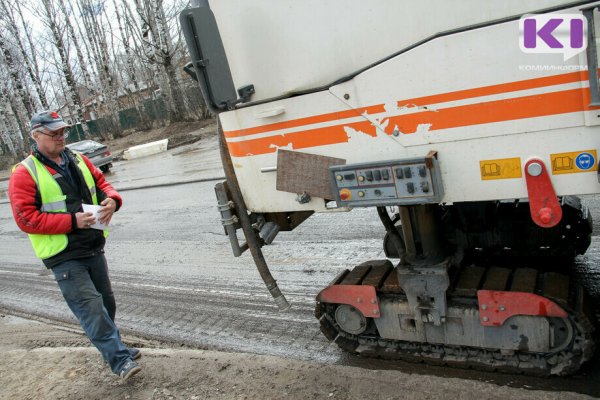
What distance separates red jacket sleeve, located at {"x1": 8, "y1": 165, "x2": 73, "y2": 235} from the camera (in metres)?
3.88

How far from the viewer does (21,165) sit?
3.95m

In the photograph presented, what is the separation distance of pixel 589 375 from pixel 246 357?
93.9 inches

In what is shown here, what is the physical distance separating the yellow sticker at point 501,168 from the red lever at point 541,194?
0.17 feet

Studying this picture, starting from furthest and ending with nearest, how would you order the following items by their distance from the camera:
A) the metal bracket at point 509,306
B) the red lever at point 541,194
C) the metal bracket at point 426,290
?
the metal bracket at point 426,290 → the metal bracket at point 509,306 → the red lever at point 541,194

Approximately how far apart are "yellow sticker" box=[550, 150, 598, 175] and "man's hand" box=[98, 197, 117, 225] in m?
3.13

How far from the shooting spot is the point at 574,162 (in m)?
2.70

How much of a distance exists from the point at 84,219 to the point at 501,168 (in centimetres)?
292

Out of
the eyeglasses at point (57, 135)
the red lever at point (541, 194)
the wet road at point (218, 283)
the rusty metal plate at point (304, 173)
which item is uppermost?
the eyeglasses at point (57, 135)

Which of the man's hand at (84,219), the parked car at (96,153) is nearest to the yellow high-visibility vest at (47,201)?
the man's hand at (84,219)

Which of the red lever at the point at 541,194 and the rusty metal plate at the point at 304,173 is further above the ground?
the rusty metal plate at the point at 304,173

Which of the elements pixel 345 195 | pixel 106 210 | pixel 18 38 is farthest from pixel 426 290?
pixel 18 38

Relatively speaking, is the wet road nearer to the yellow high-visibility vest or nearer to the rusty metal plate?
the rusty metal plate

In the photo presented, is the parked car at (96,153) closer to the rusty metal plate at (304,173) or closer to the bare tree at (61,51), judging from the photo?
the bare tree at (61,51)

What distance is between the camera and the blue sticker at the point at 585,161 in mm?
2656
